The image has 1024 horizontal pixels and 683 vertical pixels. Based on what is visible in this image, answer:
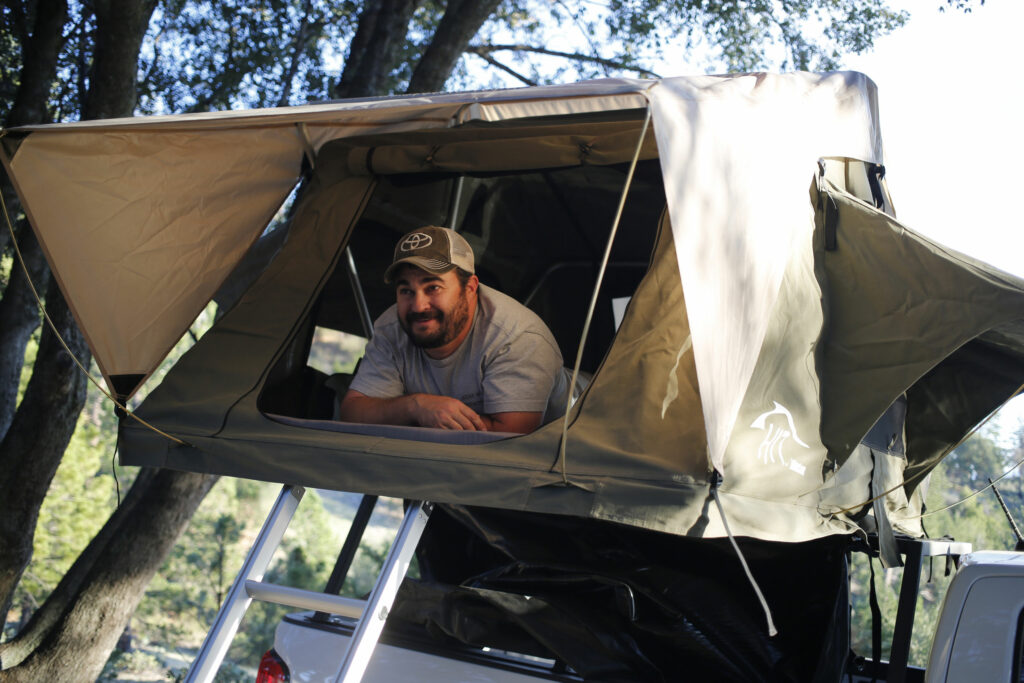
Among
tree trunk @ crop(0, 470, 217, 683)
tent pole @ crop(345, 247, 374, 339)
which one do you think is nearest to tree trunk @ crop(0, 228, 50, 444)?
tree trunk @ crop(0, 470, 217, 683)

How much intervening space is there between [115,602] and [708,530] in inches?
207

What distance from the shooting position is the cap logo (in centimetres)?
362

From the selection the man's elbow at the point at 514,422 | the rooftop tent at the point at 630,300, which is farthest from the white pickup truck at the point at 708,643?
the man's elbow at the point at 514,422

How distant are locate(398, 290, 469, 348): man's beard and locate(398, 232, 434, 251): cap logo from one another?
25 centimetres

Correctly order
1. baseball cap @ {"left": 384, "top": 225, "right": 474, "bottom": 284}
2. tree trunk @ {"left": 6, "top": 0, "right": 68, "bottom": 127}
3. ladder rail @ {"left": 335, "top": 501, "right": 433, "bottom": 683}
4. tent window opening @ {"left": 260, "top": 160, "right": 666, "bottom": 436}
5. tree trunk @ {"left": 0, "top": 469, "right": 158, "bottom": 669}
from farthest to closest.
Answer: tree trunk @ {"left": 6, "top": 0, "right": 68, "bottom": 127}, tree trunk @ {"left": 0, "top": 469, "right": 158, "bottom": 669}, tent window opening @ {"left": 260, "top": 160, "right": 666, "bottom": 436}, baseball cap @ {"left": 384, "top": 225, "right": 474, "bottom": 284}, ladder rail @ {"left": 335, "top": 501, "right": 433, "bottom": 683}

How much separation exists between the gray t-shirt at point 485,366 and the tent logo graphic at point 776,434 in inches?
35.5

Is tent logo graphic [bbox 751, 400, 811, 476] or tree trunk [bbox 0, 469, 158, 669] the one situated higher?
tent logo graphic [bbox 751, 400, 811, 476]

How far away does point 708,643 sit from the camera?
9.57 ft

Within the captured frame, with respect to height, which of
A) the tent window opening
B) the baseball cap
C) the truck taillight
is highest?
the tent window opening

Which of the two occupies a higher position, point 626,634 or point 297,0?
point 297,0

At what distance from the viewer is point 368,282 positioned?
16.8ft

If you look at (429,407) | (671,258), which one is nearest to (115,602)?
(429,407)

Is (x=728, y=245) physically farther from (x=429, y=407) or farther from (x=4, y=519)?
(x=4, y=519)

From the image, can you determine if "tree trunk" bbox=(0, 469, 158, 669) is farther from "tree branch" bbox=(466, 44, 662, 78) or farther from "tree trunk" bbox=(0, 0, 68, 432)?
"tree branch" bbox=(466, 44, 662, 78)
